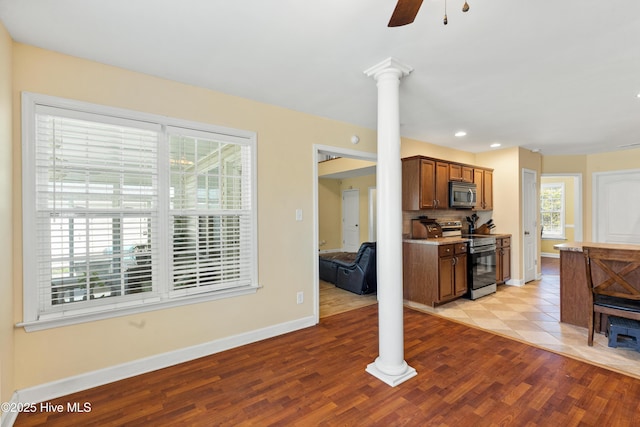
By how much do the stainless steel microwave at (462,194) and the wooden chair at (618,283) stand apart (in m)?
1.89

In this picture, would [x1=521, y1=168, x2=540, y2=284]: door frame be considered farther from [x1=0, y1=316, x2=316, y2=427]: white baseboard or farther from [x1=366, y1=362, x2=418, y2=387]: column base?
[x1=0, y1=316, x2=316, y2=427]: white baseboard

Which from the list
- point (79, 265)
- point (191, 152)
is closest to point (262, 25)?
point (191, 152)

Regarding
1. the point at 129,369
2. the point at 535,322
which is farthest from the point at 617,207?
the point at 129,369

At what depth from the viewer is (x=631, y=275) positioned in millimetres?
2961

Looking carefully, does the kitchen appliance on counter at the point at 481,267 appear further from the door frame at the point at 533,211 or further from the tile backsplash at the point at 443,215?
the door frame at the point at 533,211

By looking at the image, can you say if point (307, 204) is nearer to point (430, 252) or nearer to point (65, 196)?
point (430, 252)

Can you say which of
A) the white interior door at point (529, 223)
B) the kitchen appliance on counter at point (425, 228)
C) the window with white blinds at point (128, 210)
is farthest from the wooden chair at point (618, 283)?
the window with white blinds at point (128, 210)

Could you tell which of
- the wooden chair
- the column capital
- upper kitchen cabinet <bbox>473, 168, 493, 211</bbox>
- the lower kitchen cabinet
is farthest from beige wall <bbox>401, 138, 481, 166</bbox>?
the wooden chair

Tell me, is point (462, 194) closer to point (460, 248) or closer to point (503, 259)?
point (460, 248)

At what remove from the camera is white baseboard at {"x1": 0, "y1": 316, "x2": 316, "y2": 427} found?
2.05 meters

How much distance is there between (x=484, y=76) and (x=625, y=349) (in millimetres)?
2849

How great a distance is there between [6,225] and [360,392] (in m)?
2.62

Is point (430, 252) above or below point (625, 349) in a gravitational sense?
above

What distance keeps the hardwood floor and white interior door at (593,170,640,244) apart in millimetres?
4786
